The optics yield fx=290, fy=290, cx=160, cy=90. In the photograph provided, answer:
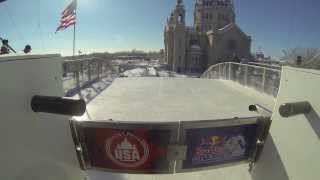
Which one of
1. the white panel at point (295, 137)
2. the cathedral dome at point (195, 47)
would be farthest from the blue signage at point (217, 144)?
the cathedral dome at point (195, 47)

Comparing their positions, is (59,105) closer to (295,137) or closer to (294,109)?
(294,109)

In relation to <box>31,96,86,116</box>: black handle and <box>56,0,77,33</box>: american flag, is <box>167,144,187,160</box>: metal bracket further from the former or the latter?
<box>56,0,77,33</box>: american flag

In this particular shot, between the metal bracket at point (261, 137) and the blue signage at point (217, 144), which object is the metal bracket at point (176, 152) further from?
the metal bracket at point (261, 137)

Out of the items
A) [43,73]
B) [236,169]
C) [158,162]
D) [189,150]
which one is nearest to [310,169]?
[189,150]

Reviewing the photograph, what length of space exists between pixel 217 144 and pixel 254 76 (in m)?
7.01

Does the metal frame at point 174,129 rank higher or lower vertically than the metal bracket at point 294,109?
lower

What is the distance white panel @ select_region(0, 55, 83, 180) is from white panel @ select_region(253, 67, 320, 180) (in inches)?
68.3

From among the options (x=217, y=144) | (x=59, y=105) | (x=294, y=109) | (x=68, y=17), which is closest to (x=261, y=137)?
(x=217, y=144)

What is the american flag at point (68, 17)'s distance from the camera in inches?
445

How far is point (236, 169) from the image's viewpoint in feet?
11.4

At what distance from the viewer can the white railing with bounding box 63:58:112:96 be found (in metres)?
6.71

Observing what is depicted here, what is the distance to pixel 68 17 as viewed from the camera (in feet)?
37.9

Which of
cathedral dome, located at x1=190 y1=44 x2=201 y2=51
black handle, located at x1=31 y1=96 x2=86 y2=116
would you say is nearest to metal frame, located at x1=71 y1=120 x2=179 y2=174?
black handle, located at x1=31 y1=96 x2=86 y2=116

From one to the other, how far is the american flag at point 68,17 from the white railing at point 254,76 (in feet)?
21.1
